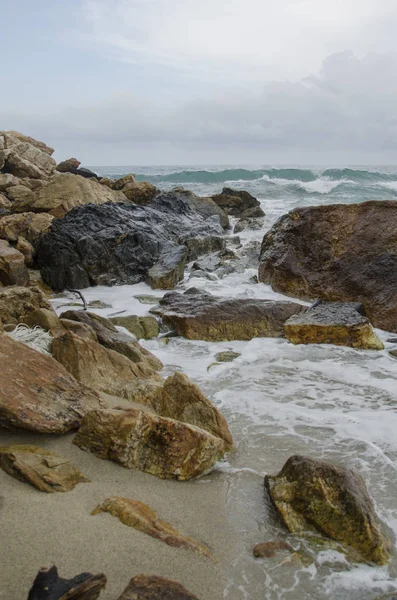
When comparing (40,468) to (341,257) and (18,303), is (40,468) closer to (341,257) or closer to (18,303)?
(18,303)

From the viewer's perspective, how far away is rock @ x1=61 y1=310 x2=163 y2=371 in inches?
177

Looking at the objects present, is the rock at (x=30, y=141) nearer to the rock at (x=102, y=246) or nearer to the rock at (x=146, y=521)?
the rock at (x=102, y=246)

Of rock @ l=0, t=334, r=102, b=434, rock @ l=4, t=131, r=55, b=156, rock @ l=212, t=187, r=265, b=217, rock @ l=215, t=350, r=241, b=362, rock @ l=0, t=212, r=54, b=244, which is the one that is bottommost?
rock @ l=215, t=350, r=241, b=362

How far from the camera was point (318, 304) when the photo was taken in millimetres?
6539

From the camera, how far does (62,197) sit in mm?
11141

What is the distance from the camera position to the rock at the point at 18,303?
4848 millimetres

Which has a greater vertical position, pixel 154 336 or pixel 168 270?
pixel 168 270

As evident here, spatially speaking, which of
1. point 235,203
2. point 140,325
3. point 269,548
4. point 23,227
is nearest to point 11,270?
point 140,325

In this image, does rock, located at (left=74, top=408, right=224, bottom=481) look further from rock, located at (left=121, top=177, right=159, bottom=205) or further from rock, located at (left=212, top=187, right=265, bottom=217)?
rock, located at (left=212, top=187, right=265, bottom=217)

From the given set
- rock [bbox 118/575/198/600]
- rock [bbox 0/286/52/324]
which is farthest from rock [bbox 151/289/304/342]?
rock [bbox 118/575/198/600]

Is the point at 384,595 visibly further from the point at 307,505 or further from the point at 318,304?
the point at 318,304

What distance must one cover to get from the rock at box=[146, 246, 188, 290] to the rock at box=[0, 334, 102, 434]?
197 inches

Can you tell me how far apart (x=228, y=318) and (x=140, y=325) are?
1.07 m

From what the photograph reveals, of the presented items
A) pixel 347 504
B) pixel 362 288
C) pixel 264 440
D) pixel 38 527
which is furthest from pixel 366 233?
pixel 38 527
